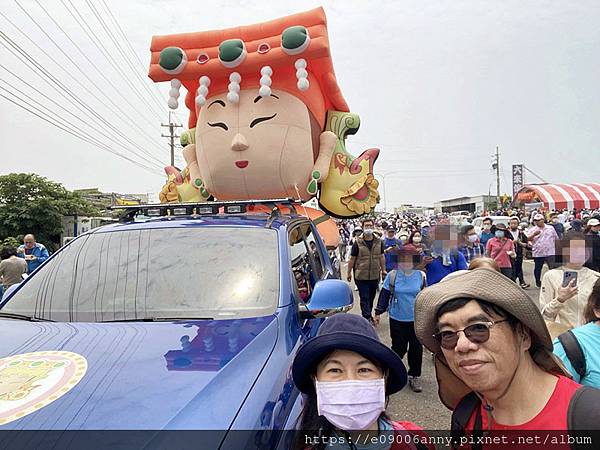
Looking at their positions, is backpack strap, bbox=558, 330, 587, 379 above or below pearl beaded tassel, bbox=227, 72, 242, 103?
below

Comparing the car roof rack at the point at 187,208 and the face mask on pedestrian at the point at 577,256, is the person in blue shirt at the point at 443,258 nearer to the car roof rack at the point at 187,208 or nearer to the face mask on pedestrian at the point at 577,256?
the face mask on pedestrian at the point at 577,256

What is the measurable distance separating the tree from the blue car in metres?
28.2

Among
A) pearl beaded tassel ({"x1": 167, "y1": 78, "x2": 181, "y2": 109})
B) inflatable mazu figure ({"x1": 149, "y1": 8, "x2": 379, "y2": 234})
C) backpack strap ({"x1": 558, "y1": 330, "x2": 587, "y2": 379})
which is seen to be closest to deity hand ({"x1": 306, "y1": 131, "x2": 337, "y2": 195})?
inflatable mazu figure ({"x1": 149, "y1": 8, "x2": 379, "y2": 234})

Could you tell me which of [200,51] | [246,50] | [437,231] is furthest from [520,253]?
[200,51]

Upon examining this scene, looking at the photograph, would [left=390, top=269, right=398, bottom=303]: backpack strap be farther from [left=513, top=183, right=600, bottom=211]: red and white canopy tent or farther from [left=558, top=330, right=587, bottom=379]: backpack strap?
[left=513, top=183, right=600, bottom=211]: red and white canopy tent

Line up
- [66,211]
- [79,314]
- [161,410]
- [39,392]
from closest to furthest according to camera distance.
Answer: [161,410] < [39,392] < [79,314] < [66,211]

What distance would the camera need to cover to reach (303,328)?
236 centimetres

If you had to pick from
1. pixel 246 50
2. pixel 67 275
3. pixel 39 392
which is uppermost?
pixel 246 50

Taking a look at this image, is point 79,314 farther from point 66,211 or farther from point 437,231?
point 66,211

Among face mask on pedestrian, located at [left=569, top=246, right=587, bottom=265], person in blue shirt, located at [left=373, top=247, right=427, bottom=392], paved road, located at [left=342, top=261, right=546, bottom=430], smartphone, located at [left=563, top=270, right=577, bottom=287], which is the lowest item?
paved road, located at [left=342, top=261, right=546, bottom=430]

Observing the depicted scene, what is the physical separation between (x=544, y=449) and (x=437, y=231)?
4071mm

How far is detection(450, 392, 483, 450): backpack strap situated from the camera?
1436 millimetres

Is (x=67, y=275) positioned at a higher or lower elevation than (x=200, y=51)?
lower

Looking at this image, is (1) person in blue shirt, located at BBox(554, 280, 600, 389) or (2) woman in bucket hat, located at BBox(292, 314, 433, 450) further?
(1) person in blue shirt, located at BBox(554, 280, 600, 389)
